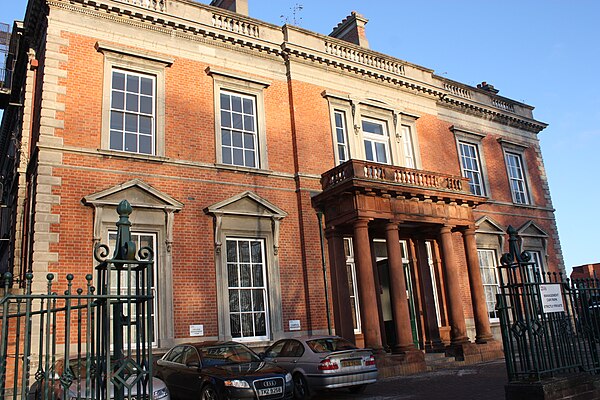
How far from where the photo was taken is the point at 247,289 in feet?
49.9

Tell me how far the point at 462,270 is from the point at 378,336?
653 centimetres

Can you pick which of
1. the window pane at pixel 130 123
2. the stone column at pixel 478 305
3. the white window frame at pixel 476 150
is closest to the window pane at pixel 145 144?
the window pane at pixel 130 123

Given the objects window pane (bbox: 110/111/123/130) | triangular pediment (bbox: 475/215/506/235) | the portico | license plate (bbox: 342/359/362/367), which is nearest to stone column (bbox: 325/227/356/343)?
the portico

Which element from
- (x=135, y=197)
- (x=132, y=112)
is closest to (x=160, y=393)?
(x=135, y=197)

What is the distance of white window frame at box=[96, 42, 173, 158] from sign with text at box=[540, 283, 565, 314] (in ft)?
34.5

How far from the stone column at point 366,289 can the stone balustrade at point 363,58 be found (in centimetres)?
736

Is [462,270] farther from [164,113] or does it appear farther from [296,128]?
[164,113]

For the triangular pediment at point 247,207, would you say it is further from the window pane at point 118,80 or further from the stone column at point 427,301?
the stone column at point 427,301

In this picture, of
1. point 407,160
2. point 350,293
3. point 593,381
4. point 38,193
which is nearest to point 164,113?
point 38,193

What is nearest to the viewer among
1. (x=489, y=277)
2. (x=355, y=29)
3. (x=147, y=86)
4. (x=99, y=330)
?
(x=99, y=330)

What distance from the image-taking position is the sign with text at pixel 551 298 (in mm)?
8414

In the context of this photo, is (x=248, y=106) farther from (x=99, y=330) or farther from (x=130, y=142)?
(x=99, y=330)

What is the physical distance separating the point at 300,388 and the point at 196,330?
12.4 feet

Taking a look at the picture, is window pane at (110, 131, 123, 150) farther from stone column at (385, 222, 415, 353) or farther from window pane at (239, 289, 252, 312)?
stone column at (385, 222, 415, 353)
